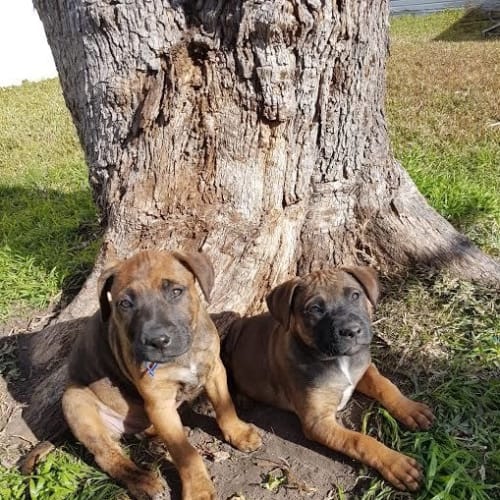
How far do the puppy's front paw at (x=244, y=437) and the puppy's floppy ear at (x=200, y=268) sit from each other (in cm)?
96

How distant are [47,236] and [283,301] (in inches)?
170

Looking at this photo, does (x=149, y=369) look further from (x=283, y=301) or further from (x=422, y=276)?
(x=422, y=276)

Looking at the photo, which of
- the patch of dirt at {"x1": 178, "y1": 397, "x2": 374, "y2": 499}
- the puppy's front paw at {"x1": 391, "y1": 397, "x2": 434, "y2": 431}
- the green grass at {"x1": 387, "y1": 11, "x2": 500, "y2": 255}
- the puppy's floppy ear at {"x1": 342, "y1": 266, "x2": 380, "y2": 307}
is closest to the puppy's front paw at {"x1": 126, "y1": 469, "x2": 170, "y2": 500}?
the patch of dirt at {"x1": 178, "y1": 397, "x2": 374, "y2": 499}

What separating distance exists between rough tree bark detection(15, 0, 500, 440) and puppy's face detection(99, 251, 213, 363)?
2.49ft

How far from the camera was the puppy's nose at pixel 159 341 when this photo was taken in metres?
3.50

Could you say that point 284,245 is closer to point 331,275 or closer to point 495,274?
point 331,275

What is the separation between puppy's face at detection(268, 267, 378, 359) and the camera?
3676 mm

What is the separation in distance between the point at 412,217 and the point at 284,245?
1192mm

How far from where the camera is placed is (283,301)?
13.0 ft

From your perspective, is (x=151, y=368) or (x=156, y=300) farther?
(x=151, y=368)

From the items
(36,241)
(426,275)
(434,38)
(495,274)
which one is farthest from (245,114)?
(434,38)

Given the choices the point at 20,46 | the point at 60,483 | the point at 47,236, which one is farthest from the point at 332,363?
the point at 20,46

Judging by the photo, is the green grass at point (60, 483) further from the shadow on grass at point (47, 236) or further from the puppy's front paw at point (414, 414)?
the shadow on grass at point (47, 236)

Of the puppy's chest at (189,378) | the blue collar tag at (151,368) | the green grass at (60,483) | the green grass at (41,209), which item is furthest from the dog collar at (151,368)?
the green grass at (41,209)
